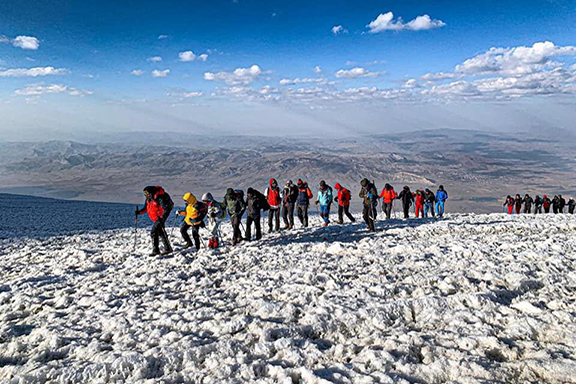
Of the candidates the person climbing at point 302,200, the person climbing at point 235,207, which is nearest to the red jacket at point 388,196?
the person climbing at point 302,200

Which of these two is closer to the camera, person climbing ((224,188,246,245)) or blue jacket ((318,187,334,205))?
person climbing ((224,188,246,245))

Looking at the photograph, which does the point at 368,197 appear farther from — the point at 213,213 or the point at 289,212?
the point at 213,213

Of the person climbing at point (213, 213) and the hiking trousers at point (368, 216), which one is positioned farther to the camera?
the hiking trousers at point (368, 216)

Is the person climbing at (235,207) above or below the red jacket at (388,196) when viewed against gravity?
above

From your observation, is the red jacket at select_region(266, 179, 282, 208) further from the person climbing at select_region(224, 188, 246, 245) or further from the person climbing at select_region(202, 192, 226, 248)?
the person climbing at select_region(202, 192, 226, 248)

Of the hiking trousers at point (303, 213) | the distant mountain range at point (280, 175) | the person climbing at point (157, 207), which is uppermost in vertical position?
the person climbing at point (157, 207)

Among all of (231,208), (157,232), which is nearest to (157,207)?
(157,232)

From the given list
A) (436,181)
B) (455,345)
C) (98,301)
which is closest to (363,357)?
(455,345)

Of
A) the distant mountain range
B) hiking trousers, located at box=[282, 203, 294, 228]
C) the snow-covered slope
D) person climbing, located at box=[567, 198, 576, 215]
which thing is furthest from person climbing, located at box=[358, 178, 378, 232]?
the distant mountain range

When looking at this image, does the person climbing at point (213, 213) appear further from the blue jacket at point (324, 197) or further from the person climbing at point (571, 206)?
the person climbing at point (571, 206)
